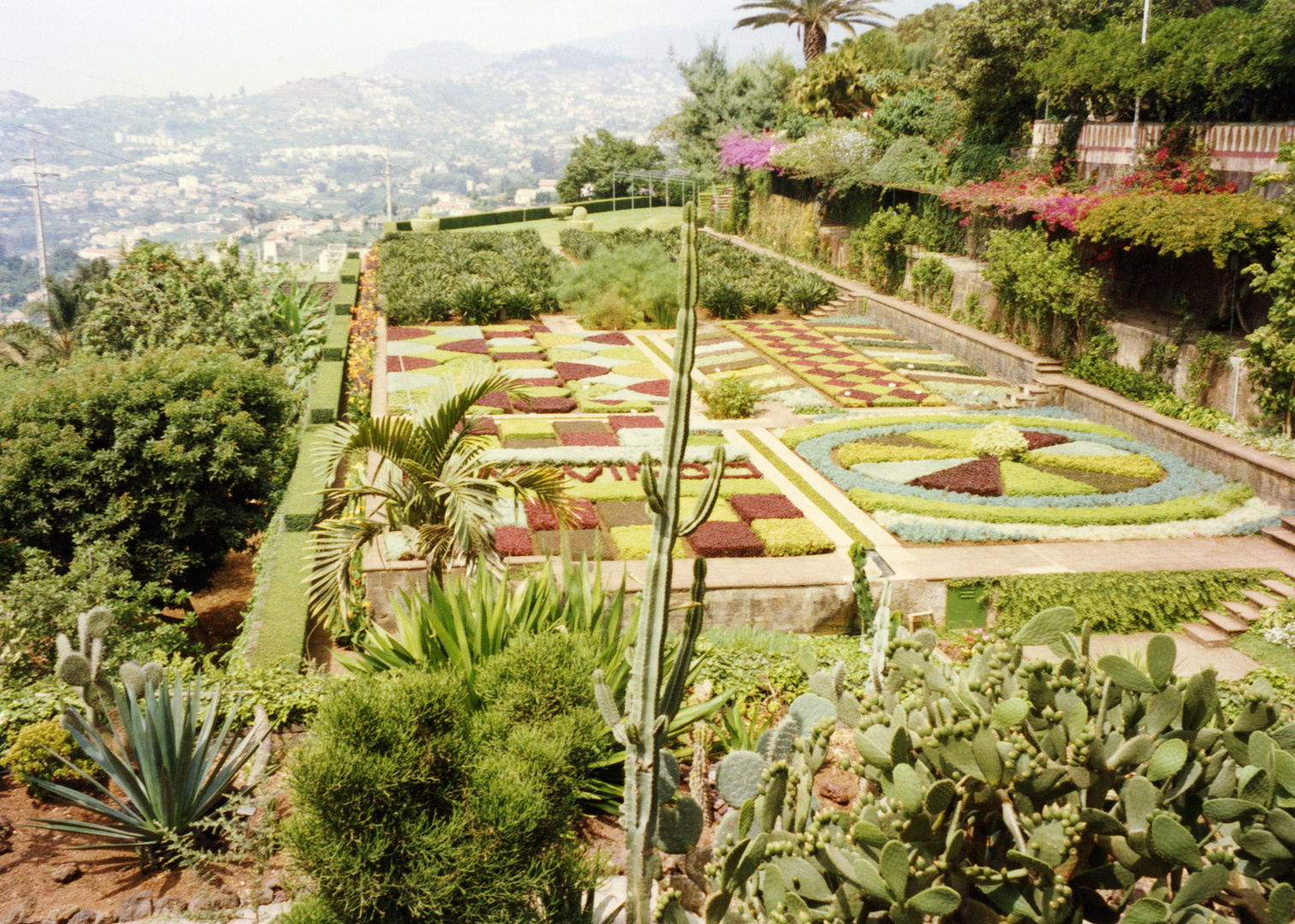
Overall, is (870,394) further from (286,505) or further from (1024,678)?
(1024,678)

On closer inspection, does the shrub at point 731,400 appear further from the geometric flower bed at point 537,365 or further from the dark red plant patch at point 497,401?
the dark red plant patch at point 497,401

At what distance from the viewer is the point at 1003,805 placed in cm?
292

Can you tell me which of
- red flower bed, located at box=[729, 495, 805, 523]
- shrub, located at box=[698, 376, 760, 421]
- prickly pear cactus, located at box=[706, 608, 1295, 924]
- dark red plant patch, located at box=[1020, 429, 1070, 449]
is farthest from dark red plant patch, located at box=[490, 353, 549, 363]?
prickly pear cactus, located at box=[706, 608, 1295, 924]

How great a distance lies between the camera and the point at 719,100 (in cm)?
3962

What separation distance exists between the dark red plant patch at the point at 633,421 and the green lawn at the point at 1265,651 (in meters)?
7.41

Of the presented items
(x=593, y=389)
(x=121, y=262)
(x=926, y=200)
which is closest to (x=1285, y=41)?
(x=926, y=200)

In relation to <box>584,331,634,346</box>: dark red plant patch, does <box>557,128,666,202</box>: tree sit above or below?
above

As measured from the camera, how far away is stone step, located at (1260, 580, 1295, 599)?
8914mm

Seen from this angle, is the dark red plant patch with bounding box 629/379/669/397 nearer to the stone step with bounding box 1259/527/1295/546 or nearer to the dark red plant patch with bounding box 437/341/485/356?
the dark red plant patch with bounding box 437/341/485/356

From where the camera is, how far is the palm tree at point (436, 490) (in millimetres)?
6027

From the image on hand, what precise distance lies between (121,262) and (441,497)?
547 inches

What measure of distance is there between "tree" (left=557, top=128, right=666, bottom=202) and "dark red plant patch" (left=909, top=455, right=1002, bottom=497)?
127 feet

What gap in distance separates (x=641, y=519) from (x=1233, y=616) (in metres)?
5.59

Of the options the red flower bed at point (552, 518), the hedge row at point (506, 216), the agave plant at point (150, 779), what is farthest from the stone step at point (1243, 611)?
the hedge row at point (506, 216)
